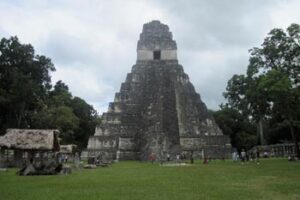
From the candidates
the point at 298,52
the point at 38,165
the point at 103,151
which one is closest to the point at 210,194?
the point at 38,165

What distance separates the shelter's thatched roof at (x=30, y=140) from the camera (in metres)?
25.4

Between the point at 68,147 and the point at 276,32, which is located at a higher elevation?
the point at 276,32

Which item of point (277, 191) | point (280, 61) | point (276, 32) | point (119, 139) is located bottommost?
point (277, 191)

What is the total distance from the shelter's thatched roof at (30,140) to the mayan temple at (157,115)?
37.9 ft

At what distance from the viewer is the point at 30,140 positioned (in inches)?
1020

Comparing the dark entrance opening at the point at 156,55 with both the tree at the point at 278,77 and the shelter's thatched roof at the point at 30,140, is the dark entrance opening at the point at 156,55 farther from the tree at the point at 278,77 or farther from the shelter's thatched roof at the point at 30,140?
the shelter's thatched roof at the point at 30,140

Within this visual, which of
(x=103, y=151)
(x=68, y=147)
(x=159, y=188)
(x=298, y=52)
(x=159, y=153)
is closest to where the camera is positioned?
(x=159, y=188)

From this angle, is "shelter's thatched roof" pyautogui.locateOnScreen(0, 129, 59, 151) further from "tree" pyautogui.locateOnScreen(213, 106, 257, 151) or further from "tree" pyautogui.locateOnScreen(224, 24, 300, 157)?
"tree" pyautogui.locateOnScreen(213, 106, 257, 151)

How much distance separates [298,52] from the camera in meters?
27.5

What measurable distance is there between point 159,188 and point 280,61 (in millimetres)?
19401

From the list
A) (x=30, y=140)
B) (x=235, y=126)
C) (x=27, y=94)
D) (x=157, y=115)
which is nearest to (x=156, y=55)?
(x=157, y=115)

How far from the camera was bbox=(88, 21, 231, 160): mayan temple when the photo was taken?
125 ft

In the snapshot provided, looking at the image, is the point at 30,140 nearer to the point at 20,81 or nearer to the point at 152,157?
the point at 152,157

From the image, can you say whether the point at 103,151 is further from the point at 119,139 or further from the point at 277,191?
the point at 277,191
